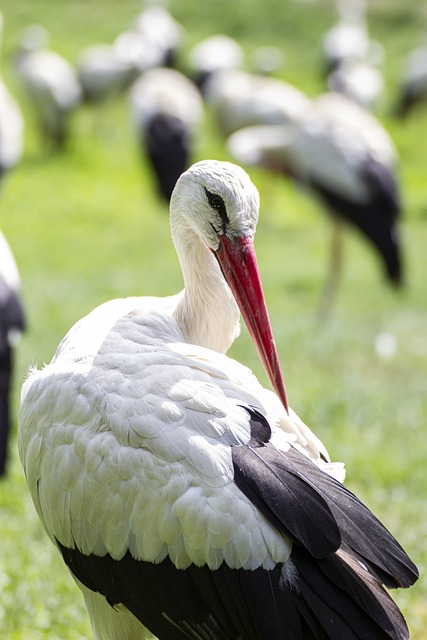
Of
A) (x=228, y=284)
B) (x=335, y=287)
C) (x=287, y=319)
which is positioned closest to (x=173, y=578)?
(x=228, y=284)

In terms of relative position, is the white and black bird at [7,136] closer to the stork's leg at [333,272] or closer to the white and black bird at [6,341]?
the stork's leg at [333,272]

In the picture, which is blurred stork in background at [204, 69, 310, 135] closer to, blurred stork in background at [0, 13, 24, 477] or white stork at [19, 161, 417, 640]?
blurred stork in background at [0, 13, 24, 477]

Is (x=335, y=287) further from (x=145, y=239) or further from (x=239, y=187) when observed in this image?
(x=239, y=187)

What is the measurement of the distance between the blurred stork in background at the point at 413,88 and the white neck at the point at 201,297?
14.7 m

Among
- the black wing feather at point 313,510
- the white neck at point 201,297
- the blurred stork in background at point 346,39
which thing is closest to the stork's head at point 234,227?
the white neck at point 201,297

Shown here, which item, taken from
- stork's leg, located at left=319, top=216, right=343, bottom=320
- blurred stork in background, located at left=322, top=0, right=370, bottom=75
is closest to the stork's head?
stork's leg, located at left=319, top=216, right=343, bottom=320

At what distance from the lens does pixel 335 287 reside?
870cm

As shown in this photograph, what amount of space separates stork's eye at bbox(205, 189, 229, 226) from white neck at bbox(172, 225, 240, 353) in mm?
207

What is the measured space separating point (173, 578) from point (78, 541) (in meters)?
0.32

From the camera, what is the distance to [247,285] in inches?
122

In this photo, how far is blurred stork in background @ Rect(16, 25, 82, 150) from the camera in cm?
1523

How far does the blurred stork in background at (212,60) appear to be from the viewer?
17906 millimetres

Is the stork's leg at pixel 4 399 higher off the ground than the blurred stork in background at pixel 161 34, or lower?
higher

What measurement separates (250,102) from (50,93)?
A: 2973mm
